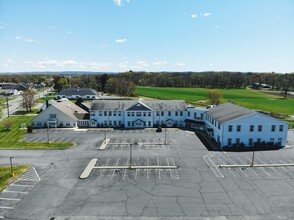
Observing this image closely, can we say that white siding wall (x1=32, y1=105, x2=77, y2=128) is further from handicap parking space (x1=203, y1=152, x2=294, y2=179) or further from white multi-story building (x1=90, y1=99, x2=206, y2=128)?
handicap parking space (x1=203, y1=152, x2=294, y2=179)

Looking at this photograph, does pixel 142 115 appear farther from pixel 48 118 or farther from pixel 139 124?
Result: pixel 48 118

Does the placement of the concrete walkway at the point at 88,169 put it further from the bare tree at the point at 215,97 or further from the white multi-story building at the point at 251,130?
the bare tree at the point at 215,97

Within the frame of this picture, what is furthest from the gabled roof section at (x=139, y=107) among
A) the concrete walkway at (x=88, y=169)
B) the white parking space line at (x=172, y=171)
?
the concrete walkway at (x=88, y=169)

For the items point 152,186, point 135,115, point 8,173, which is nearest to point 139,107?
point 135,115

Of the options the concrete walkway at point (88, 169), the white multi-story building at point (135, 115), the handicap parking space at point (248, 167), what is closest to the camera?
the concrete walkway at point (88, 169)

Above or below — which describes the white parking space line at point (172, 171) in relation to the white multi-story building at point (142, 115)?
below

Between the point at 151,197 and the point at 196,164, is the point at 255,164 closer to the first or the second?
the point at 196,164

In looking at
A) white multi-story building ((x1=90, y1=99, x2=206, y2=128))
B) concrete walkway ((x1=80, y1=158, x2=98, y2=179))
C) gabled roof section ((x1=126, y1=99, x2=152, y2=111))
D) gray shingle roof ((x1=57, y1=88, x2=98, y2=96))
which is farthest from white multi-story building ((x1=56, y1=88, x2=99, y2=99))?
concrete walkway ((x1=80, y1=158, x2=98, y2=179))
